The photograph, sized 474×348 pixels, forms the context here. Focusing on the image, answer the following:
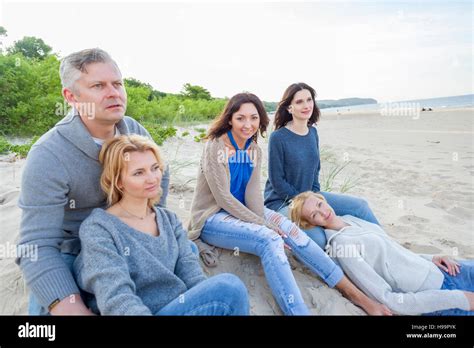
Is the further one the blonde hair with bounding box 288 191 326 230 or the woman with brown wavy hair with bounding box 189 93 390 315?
the blonde hair with bounding box 288 191 326 230

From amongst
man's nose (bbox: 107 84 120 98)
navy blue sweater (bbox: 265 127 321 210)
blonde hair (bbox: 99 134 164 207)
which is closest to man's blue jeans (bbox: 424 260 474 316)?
navy blue sweater (bbox: 265 127 321 210)

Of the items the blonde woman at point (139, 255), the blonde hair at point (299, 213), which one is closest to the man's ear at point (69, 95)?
the blonde woman at point (139, 255)

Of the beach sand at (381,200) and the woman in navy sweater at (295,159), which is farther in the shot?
the woman in navy sweater at (295,159)

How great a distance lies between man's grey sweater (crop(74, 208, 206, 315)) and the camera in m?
1.66

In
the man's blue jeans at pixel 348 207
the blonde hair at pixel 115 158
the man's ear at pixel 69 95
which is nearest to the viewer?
the blonde hair at pixel 115 158

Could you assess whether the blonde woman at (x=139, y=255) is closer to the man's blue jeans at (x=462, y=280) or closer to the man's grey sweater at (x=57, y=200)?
the man's grey sweater at (x=57, y=200)

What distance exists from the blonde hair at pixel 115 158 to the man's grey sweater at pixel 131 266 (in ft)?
0.48

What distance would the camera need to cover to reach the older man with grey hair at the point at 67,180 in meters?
1.80

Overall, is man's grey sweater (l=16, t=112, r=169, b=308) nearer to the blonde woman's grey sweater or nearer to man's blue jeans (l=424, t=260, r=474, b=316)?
the blonde woman's grey sweater

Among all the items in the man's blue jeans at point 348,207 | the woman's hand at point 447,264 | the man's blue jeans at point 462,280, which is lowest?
the man's blue jeans at point 462,280

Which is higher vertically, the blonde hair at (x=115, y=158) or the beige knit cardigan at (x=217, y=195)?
the blonde hair at (x=115, y=158)

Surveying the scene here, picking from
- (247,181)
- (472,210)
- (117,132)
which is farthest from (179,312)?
(472,210)

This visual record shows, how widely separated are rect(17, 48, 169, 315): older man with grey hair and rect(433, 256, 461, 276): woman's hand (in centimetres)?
234
